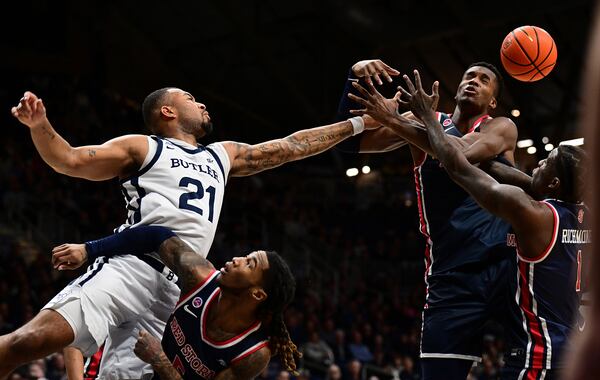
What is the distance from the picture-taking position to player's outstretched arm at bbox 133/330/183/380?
13.5 feet

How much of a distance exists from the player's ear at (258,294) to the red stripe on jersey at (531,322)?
1383 mm

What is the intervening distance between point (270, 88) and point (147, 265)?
19.4 meters

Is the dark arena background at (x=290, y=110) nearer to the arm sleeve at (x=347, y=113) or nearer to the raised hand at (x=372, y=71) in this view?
the arm sleeve at (x=347, y=113)

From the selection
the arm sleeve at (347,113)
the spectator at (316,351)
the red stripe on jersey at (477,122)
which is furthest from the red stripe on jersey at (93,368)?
the spectator at (316,351)

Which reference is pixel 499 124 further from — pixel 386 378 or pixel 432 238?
pixel 386 378

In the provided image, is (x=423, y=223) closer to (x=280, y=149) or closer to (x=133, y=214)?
(x=280, y=149)

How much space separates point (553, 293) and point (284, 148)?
2.09 m

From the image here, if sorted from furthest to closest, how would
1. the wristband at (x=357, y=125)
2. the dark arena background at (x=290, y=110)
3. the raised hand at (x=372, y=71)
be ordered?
the dark arena background at (x=290, y=110) → the wristband at (x=357, y=125) → the raised hand at (x=372, y=71)

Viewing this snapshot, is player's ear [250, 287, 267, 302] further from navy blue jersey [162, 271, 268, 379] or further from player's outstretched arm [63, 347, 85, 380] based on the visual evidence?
player's outstretched arm [63, 347, 85, 380]

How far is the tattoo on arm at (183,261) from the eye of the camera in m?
4.28

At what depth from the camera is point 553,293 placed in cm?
427

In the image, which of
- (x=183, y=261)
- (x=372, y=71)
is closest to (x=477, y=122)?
(x=372, y=71)

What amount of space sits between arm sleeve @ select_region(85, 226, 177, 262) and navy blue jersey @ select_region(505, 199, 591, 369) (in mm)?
1984

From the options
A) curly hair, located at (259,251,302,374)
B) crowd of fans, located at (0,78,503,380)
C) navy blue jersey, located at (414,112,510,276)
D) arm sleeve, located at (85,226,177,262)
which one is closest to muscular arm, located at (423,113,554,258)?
navy blue jersey, located at (414,112,510,276)
